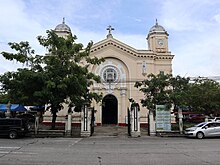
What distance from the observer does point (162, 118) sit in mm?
23516

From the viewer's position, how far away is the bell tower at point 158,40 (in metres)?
35.9

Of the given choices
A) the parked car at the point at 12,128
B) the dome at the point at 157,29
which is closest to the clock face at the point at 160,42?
the dome at the point at 157,29

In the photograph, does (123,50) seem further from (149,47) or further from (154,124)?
(154,124)

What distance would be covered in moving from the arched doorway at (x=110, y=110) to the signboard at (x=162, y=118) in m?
10.9

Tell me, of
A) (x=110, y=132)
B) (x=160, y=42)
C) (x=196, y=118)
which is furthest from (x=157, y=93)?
(x=196, y=118)

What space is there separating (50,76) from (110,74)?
547 inches

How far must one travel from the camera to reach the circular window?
34219 mm

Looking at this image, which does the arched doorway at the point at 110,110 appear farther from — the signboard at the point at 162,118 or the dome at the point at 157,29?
the dome at the point at 157,29

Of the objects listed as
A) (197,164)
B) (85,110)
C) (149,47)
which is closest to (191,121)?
(149,47)

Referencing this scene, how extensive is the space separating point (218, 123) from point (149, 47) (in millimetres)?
18171

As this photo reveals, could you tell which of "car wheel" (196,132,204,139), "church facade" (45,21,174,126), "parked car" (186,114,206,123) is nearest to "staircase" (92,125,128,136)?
"church facade" (45,21,174,126)

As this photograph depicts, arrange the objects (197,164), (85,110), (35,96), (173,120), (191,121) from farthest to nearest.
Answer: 1. (191,121)
2. (173,120)
3. (85,110)
4. (35,96)
5. (197,164)

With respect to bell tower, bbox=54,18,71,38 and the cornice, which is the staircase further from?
bell tower, bbox=54,18,71,38

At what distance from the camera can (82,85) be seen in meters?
22.2
